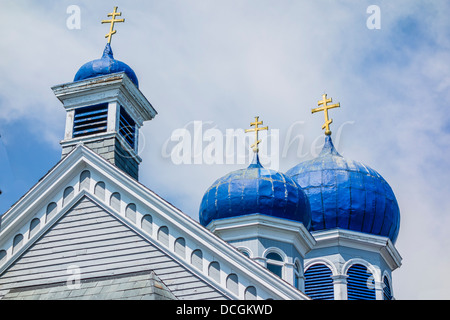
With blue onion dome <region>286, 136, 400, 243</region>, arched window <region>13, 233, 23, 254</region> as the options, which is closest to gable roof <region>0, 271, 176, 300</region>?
arched window <region>13, 233, 23, 254</region>

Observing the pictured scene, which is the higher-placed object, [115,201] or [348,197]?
[348,197]

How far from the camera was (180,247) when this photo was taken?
17359 millimetres

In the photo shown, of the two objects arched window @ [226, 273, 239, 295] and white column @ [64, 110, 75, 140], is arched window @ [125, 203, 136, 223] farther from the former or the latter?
white column @ [64, 110, 75, 140]

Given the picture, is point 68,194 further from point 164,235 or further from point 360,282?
point 360,282

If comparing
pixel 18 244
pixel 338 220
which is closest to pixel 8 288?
pixel 18 244

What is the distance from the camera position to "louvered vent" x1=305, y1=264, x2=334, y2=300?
97.2 feet

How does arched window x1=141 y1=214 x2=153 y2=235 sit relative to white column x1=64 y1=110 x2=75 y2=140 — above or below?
below

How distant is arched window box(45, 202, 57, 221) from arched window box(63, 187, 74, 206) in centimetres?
26

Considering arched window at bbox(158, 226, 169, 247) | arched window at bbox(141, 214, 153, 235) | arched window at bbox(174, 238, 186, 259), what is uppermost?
arched window at bbox(141, 214, 153, 235)

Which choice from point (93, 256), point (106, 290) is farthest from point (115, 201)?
point (106, 290)

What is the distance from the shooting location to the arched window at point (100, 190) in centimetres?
1844

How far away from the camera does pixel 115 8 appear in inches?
963

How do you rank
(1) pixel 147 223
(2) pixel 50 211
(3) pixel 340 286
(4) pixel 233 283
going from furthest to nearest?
(3) pixel 340 286
(2) pixel 50 211
(1) pixel 147 223
(4) pixel 233 283

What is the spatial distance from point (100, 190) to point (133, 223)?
1309 millimetres
